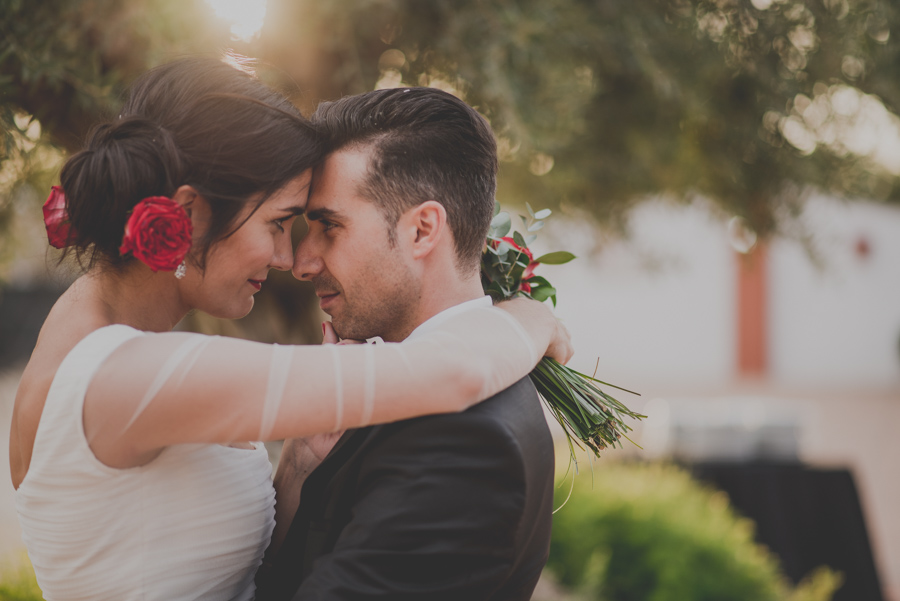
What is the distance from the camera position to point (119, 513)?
1.48 metres

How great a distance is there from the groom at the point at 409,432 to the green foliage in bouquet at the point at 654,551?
274 centimetres

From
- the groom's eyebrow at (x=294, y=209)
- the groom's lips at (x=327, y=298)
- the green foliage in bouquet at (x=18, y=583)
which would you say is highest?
the groom's eyebrow at (x=294, y=209)

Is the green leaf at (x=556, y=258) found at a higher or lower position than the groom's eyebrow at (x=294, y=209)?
lower

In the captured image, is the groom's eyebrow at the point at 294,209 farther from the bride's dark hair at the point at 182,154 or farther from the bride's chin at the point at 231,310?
the bride's chin at the point at 231,310

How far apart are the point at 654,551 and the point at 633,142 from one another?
2.44 m

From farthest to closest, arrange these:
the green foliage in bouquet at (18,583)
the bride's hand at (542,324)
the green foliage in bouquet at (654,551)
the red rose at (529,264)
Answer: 1. the green foliage in bouquet at (654,551)
2. the green foliage in bouquet at (18,583)
3. the red rose at (529,264)
4. the bride's hand at (542,324)

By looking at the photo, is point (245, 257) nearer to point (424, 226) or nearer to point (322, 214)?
point (322, 214)

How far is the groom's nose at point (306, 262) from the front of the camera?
197 cm

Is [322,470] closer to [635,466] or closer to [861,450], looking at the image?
[635,466]

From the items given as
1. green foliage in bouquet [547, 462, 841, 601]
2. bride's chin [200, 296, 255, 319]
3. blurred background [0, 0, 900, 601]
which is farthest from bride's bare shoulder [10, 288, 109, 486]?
green foliage in bouquet [547, 462, 841, 601]

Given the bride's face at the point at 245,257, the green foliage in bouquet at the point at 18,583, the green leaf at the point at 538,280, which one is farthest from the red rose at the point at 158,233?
the green foliage in bouquet at the point at 18,583

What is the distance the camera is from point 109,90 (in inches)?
97.0

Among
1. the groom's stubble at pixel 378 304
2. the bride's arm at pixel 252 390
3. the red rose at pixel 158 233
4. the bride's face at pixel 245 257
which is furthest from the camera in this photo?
the groom's stubble at pixel 378 304

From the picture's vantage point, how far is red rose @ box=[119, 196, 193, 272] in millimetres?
1451
